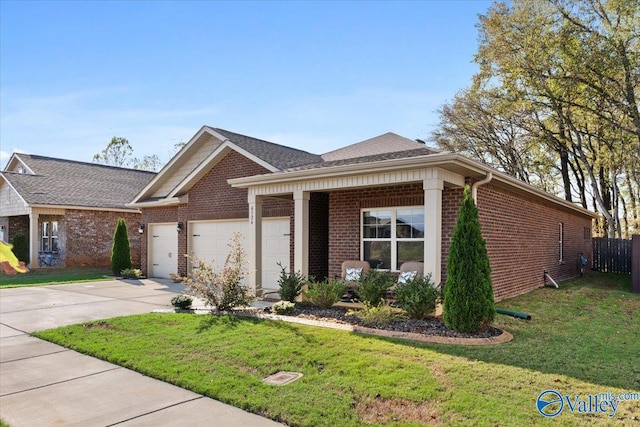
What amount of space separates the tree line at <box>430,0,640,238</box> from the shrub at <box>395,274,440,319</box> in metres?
14.2

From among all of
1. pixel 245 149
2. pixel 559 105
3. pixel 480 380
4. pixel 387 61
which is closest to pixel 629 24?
pixel 559 105

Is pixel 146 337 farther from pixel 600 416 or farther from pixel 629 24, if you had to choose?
pixel 629 24

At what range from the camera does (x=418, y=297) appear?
7746 millimetres

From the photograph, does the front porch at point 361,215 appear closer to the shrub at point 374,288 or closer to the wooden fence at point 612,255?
the shrub at point 374,288

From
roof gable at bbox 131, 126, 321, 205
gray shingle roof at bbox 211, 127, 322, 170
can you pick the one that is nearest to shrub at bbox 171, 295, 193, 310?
roof gable at bbox 131, 126, 321, 205

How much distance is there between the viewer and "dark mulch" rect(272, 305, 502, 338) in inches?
278

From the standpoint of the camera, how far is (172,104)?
733 inches

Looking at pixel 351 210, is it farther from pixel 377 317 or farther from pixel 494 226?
pixel 377 317

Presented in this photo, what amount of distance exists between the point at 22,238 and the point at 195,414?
1973 centimetres

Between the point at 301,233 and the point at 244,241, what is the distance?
13.8 feet

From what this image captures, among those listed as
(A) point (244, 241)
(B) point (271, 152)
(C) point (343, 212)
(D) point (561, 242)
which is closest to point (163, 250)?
(A) point (244, 241)

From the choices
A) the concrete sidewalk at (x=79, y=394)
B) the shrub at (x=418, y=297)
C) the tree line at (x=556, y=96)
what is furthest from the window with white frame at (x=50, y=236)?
the tree line at (x=556, y=96)

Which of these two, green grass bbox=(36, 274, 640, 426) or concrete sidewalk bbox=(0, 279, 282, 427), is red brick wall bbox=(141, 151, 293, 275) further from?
concrete sidewalk bbox=(0, 279, 282, 427)

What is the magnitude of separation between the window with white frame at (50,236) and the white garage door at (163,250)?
6.83 metres
